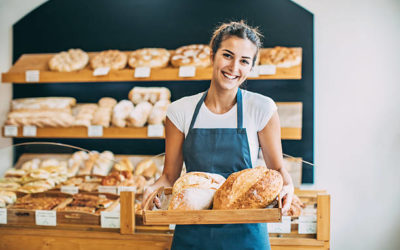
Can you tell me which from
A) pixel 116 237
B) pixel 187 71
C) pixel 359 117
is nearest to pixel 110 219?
pixel 116 237

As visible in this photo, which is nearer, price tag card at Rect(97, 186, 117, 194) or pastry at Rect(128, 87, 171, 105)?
price tag card at Rect(97, 186, 117, 194)

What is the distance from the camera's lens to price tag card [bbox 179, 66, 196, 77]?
9.14ft

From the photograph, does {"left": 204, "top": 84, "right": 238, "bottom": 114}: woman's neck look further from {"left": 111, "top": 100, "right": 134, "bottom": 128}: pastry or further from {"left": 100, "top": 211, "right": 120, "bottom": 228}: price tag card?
{"left": 111, "top": 100, "right": 134, "bottom": 128}: pastry

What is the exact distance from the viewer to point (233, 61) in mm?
1363

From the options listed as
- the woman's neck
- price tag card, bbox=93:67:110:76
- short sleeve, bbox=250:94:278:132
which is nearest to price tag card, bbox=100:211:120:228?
the woman's neck

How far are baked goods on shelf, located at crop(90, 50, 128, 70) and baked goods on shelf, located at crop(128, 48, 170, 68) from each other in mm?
65

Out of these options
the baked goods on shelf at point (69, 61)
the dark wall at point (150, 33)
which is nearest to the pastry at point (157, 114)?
the dark wall at point (150, 33)

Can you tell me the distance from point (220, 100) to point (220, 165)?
28cm

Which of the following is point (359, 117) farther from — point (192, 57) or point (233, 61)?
point (233, 61)

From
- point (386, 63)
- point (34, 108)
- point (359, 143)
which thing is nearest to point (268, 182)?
point (359, 143)

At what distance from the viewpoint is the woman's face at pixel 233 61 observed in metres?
1.37

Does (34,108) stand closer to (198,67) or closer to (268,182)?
(198,67)

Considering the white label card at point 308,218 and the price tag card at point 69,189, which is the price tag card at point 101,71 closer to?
the price tag card at point 69,189

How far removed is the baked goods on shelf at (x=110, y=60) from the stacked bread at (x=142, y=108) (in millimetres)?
259
